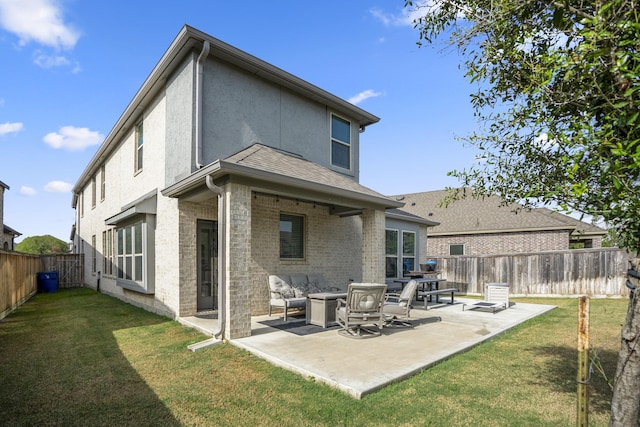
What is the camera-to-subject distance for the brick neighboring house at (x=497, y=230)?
770 inches

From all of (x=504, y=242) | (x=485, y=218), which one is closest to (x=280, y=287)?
(x=504, y=242)

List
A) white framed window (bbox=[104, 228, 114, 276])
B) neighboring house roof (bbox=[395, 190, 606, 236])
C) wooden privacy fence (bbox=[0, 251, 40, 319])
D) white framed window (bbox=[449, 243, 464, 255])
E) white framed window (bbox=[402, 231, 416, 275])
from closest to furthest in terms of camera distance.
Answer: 1. wooden privacy fence (bbox=[0, 251, 40, 319])
2. white framed window (bbox=[104, 228, 114, 276])
3. white framed window (bbox=[402, 231, 416, 275])
4. neighboring house roof (bbox=[395, 190, 606, 236])
5. white framed window (bbox=[449, 243, 464, 255])

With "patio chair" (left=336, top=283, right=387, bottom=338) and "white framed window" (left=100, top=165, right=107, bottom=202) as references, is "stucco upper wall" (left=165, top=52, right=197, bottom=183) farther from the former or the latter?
"white framed window" (left=100, top=165, right=107, bottom=202)

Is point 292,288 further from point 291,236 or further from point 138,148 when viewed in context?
point 138,148

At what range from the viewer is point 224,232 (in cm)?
702

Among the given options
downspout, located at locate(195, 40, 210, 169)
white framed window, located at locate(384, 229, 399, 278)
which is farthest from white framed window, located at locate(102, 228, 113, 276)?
white framed window, located at locate(384, 229, 399, 278)

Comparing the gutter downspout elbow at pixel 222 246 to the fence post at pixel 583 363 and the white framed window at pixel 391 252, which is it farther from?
the white framed window at pixel 391 252

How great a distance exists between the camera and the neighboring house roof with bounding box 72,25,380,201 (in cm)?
845

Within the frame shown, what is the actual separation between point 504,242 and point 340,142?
13.8m

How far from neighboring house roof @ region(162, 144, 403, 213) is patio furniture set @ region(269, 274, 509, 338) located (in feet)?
8.03

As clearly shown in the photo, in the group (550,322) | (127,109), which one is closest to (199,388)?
(550,322)

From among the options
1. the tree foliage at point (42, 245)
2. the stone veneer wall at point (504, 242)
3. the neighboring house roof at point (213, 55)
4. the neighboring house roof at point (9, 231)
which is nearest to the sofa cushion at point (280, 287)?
the neighboring house roof at point (213, 55)

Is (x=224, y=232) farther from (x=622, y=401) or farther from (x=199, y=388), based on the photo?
(x=622, y=401)

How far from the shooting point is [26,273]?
14.8m
